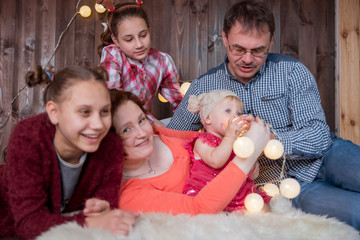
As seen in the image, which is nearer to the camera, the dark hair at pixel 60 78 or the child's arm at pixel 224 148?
the dark hair at pixel 60 78

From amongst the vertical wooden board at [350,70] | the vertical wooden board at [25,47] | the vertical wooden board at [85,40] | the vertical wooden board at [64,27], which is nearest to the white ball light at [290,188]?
the vertical wooden board at [350,70]

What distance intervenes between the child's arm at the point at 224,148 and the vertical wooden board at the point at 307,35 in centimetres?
175

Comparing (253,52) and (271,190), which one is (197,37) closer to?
(253,52)

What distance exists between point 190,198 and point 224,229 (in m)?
0.24

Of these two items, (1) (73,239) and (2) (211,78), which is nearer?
(1) (73,239)

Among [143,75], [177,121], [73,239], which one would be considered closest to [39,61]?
[143,75]

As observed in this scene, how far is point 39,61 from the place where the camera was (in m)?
2.71

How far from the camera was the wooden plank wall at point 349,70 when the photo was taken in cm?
250

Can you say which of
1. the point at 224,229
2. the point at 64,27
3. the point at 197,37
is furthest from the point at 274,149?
the point at 64,27

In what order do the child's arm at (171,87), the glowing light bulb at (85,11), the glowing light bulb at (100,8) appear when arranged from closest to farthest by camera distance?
the child's arm at (171,87) < the glowing light bulb at (100,8) < the glowing light bulb at (85,11)

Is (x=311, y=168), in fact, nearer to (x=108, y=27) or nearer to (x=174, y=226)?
(x=174, y=226)

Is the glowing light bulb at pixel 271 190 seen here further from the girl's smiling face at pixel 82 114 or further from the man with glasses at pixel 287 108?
the girl's smiling face at pixel 82 114

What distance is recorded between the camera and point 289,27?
2.74m

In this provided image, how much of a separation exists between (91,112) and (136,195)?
1.23 ft
